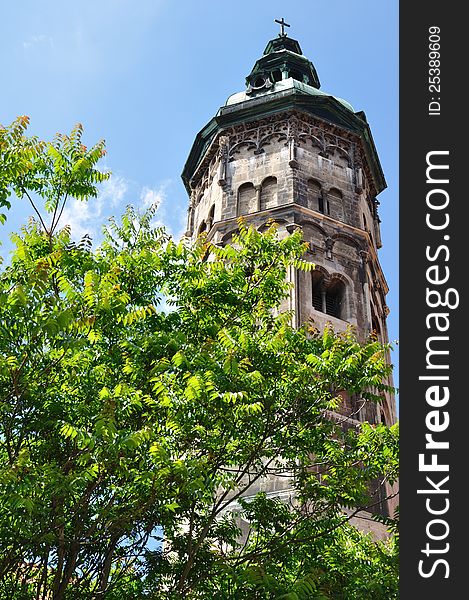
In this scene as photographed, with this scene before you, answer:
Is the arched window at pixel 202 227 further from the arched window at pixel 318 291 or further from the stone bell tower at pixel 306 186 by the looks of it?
the arched window at pixel 318 291

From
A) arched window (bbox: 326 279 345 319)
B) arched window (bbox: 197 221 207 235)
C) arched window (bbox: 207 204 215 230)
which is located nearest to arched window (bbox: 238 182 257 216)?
arched window (bbox: 207 204 215 230)

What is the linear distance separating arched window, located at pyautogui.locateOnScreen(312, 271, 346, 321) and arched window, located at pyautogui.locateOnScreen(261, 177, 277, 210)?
3270 millimetres

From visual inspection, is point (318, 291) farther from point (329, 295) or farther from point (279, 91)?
point (279, 91)

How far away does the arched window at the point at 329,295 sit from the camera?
26.5 m

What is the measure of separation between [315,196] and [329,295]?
400 cm

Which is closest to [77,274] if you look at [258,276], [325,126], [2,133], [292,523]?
[2,133]

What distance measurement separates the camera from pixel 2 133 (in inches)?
447

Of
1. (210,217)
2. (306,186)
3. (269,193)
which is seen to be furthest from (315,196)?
(210,217)

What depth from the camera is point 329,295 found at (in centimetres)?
2747

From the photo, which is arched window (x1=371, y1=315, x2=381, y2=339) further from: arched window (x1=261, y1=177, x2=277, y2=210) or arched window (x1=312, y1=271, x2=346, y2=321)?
arched window (x1=261, y1=177, x2=277, y2=210)

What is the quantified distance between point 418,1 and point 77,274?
233 inches

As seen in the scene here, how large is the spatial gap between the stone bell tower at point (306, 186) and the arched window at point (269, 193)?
1.4 inches

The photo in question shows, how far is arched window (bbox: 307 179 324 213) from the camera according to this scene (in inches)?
1142

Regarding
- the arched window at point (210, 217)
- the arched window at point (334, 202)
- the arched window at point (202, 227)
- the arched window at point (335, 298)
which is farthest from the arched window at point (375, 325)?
the arched window at point (202, 227)
